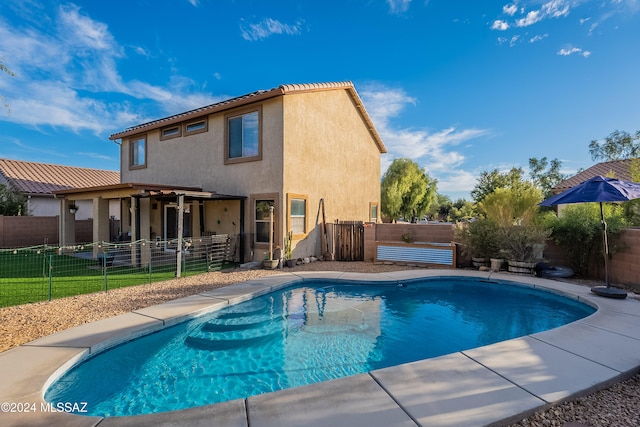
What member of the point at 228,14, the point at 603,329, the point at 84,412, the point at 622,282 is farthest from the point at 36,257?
the point at 622,282

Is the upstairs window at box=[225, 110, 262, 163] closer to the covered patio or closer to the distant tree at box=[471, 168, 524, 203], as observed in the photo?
the covered patio

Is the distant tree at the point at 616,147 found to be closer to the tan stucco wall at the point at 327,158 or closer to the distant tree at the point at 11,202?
the tan stucco wall at the point at 327,158

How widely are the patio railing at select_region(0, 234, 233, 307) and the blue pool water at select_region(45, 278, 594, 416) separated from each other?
11.9 ft

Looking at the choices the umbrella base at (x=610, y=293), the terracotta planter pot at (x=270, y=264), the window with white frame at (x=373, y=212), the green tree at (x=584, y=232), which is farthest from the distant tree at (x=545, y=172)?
the terracotta planter pot at (x=270, y=264)

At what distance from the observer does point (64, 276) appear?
31.8ft

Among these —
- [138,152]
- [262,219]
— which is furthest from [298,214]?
[138,152]

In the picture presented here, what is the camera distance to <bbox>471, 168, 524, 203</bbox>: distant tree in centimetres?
2890

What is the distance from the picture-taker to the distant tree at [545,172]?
37.6 meters

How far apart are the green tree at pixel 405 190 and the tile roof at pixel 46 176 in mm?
25276

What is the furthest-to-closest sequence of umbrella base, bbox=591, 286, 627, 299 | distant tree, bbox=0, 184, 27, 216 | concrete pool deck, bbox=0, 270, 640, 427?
distant tree, bbox=0, 184, 27, 216, umbrella base, bbox=591, 286, 627, 299, concrete pool deck, bbox=0, 270, 640, 427

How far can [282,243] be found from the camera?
11.7 m

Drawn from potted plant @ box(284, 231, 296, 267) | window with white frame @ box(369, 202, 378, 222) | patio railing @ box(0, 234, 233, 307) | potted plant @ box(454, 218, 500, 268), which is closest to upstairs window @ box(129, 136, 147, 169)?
patio railing @ box(0, 234, 233, 307)

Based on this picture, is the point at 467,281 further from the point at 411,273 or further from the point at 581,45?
the point at 581,45

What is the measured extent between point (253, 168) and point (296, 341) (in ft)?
26.8
